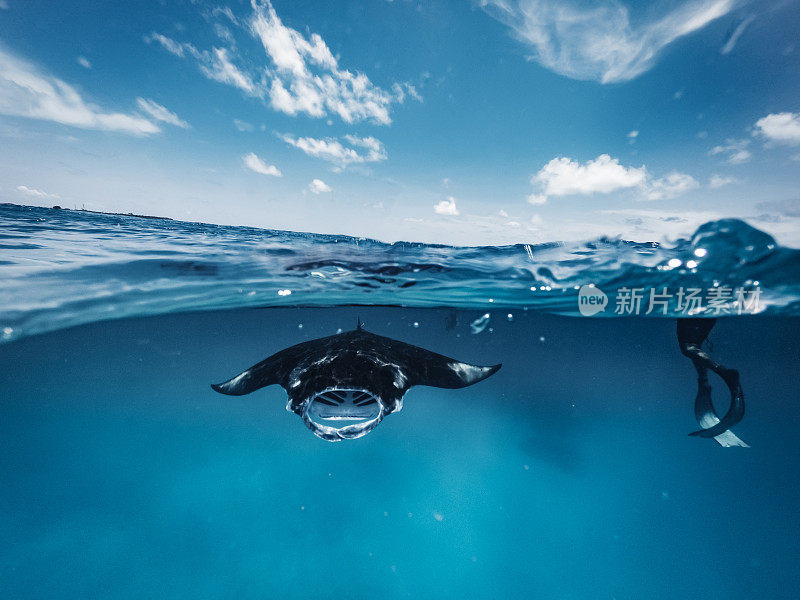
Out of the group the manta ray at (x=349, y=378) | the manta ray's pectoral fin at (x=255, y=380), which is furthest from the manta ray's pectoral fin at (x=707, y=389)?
the manta ray's pectoral fin at (x=255, y=380)

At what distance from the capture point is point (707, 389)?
9.21m

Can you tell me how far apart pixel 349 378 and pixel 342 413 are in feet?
2.66

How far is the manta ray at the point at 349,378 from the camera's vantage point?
16.4 feet

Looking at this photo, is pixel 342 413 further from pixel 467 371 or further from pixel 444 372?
pixel 467 371

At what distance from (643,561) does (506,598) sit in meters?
6.26

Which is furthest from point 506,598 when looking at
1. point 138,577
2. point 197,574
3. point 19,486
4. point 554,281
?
point 19,486

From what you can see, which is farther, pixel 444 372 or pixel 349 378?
pixel 444 372

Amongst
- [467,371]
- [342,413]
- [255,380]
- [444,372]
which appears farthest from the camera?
[467,371]

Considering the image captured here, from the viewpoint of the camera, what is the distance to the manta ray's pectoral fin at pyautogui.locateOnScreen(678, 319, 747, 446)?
25.1 ft

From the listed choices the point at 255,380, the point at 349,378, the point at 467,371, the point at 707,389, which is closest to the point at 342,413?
the point at 349,378

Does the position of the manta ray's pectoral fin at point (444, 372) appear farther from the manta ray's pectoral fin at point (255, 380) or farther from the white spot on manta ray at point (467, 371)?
the manta ray's pectoral fin at point (255, 380)

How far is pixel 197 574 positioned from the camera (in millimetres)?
8852

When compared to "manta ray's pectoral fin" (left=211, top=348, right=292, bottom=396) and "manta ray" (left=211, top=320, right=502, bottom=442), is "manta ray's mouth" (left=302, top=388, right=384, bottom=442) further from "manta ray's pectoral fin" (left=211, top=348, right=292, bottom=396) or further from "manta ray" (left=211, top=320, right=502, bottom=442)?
"manta ray's pectoral fin" (left=211, top=348, right=292, bottom=396)

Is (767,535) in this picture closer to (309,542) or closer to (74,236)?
(309,542)
